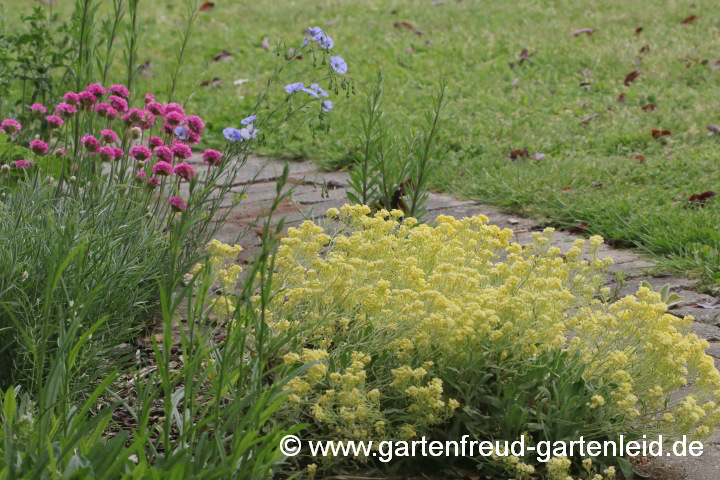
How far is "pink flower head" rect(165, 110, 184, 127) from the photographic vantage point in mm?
3452

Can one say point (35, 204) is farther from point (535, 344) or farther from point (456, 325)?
point (535, 344)

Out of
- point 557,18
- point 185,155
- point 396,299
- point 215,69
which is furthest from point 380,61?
point 396,299

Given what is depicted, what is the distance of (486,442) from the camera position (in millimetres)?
2439

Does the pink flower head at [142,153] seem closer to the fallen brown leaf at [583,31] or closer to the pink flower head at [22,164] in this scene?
the pink flower head at [22,164]

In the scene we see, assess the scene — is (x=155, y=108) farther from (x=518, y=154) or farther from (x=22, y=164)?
(x=518, y=154)

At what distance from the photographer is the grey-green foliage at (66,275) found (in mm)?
2619

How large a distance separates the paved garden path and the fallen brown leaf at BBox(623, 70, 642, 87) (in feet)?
9.36

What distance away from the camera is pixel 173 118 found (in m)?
3.46

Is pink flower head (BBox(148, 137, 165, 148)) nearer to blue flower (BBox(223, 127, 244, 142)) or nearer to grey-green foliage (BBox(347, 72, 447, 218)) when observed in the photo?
blue flower (BBox(223, 127, 244, 142))

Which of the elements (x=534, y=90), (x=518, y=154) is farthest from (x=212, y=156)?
(x=534, y=90)

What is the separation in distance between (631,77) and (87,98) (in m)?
5.20

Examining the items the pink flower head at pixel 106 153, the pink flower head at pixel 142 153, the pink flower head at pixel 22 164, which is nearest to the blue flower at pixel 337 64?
the pink flower head at pixel 142 153

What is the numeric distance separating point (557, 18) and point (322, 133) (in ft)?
12.6

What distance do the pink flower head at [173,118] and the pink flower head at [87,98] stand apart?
300 mm
